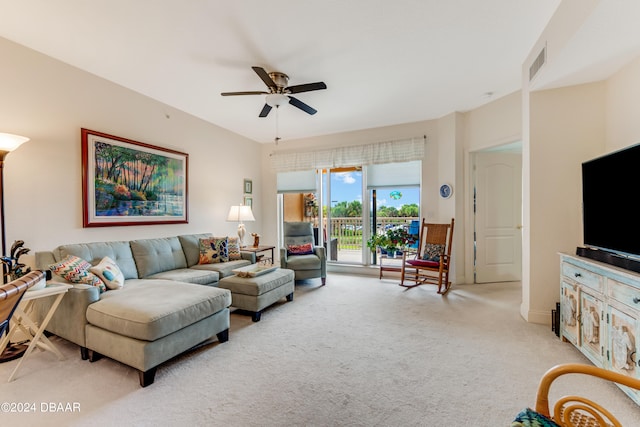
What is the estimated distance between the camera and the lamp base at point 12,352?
84.0 inches

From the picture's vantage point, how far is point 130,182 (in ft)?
11.2

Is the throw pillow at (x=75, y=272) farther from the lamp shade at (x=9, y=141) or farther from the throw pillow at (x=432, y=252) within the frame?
the throw pillow at (x=432, y=252)

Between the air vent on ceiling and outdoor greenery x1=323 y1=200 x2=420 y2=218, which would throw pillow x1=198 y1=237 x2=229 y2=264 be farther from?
the air vent on ceiling

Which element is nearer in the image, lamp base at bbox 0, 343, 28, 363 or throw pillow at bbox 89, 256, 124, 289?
lamp base at bbox 0, 343, 28, 363

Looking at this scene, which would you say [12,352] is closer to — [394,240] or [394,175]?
[394,240]

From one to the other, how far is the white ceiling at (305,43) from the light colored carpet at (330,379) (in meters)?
2.45

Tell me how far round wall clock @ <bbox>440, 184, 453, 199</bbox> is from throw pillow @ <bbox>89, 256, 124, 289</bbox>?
174 inches

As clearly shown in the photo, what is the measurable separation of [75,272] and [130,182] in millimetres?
1424

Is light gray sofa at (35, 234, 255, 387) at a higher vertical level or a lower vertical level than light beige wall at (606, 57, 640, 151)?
lower

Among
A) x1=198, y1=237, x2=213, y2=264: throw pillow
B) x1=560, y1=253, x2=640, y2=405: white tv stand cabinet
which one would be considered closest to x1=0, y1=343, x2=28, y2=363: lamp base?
x1=198, y1=237, x2=213, y2=264: throw pillow

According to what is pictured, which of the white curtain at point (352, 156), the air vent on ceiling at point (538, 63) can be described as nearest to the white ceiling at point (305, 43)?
the air vent on ceiling at point (538, 63)

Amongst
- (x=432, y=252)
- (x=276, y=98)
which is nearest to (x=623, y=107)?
(x=432, y=252)

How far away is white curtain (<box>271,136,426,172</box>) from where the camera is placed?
15.2 feet

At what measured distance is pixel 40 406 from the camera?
5.47ft
